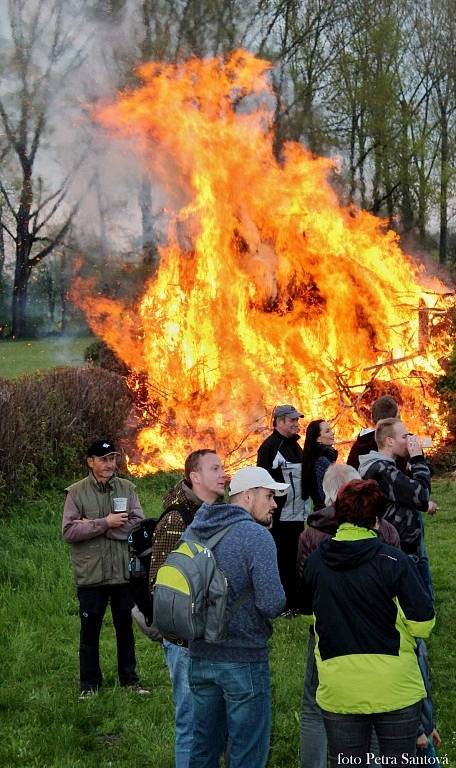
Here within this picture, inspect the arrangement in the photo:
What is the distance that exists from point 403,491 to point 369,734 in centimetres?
168

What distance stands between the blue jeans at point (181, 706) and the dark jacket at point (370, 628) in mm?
912

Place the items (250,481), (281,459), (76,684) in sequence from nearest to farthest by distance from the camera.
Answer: (250,481) → (76,684) → (281,459)

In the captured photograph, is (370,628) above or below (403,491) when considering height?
below

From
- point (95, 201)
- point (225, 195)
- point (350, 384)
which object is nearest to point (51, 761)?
point (350, 384)

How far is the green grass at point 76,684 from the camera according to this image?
5.25m

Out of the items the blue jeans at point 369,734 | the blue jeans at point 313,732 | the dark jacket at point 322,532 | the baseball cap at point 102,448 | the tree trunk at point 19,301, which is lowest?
the blue jeans at point 313,732

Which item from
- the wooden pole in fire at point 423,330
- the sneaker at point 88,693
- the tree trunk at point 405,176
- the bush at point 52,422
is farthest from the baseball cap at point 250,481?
the tree trunk at point 405,176

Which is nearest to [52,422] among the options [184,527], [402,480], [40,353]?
[402,480]

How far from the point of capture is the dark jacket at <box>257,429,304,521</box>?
7.66m

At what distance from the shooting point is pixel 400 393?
51.0 ft

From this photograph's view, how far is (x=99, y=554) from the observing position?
609 centimetres

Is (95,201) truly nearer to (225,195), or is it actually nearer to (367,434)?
(225,195)

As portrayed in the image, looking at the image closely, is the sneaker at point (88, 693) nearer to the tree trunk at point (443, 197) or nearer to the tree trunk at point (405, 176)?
the tree trunk at point (405, 176)

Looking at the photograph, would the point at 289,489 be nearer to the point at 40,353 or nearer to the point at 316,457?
the point at 316,457
